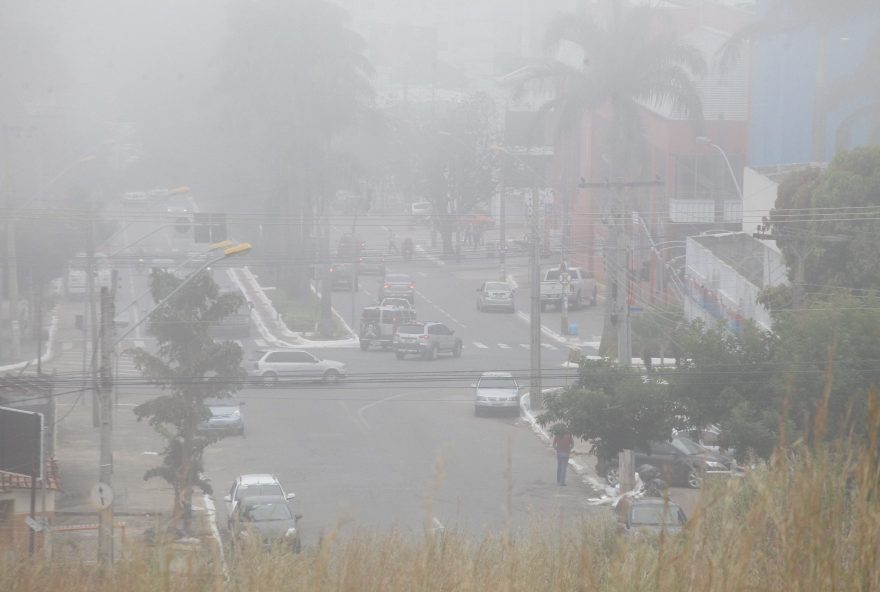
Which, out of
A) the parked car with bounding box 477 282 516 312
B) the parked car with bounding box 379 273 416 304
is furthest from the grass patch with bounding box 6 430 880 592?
the parked car with bounding box 477 282 516 312

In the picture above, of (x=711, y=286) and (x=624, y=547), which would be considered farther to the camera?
(x=711, y=286)

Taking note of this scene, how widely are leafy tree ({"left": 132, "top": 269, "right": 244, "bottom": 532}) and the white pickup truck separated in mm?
23418

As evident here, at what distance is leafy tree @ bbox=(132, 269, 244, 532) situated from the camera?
18078 millimetres

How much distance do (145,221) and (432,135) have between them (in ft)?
50.9

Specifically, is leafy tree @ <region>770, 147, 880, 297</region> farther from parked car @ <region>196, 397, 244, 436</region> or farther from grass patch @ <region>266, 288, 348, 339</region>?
grass patch @ <region>266, 288, 348, 339</region>

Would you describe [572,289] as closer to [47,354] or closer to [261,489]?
[47,354]

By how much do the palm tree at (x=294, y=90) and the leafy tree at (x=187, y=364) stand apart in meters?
21.7

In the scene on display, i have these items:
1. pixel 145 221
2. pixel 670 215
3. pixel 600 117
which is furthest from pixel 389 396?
pixel 145 221

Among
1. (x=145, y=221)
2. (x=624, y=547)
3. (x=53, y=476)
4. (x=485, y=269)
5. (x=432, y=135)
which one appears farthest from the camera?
(x=432, y=135)

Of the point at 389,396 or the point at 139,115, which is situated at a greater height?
the point at 139,115

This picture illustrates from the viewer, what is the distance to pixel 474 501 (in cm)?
1791

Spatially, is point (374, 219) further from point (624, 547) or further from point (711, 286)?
point (624, 547)

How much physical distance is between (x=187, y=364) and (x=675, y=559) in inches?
643

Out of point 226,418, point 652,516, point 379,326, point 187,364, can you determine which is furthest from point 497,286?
point 652,516
